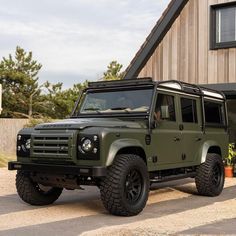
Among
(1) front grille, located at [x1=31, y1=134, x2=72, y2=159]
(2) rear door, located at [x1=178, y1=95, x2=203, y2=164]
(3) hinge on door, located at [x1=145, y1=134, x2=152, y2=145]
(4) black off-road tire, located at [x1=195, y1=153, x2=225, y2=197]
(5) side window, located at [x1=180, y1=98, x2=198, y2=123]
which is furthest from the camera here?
(4) black off-road tire, located at [x1=195, y1=153, x2=225, y2=197]

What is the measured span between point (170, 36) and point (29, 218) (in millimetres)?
8653

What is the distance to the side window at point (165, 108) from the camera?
8648mm

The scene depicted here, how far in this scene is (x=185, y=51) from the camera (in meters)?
14.4

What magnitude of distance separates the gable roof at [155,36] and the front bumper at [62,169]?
7.43 metres

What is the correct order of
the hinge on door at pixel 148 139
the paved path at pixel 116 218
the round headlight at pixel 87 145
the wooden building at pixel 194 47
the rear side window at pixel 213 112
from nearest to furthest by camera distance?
the paved path at pixel 116 218 → the round headlight at pixel 87 145 → the hinge on door at pixel 148 139 → the rear side window at pixel 213 112 → the wooden building at pixel 194 47

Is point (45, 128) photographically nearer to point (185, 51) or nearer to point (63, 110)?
point (185, 51)

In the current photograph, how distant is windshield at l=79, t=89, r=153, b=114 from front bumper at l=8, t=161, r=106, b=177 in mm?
1647

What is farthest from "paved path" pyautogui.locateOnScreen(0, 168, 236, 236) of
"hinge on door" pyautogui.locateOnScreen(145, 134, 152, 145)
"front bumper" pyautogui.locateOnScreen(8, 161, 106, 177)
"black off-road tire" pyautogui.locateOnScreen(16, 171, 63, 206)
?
"hinge on door" pyautogui.locateOnScreen(145, 134, 152, 145)

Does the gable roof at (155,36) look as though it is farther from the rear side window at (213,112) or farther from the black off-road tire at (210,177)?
the black off-road tire at (210,177)

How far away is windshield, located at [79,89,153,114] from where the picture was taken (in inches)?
343

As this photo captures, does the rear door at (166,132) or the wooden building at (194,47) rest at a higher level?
the wooden building at (194,47)

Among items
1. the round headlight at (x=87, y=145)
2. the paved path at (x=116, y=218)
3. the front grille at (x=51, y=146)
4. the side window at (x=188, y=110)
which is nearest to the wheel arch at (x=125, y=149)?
the round headlight at (x=87, y=145)

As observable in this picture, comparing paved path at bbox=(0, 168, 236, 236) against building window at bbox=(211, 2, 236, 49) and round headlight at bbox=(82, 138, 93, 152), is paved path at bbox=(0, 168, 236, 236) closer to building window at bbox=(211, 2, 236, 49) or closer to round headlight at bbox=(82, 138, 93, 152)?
round headlight at bbox=(82, 138, 93, 152)

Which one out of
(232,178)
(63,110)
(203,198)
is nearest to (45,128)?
(203,198)
